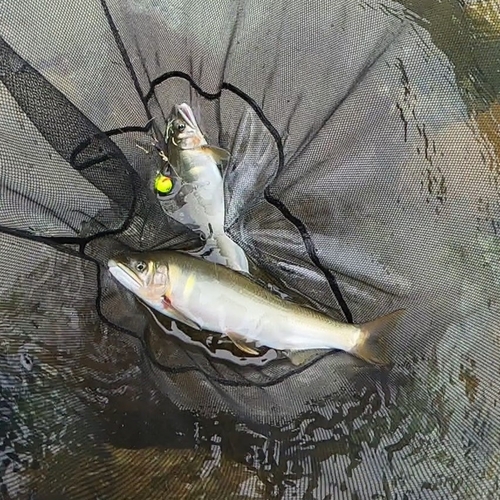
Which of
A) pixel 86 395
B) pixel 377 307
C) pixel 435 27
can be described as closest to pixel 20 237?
pixel 86 395

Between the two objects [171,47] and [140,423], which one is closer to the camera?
[140,423]

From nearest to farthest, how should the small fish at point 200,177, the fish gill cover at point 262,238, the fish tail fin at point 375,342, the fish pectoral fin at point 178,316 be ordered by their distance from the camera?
the fish gill cover at point 262,238
the fish tail fin at point 375,342
the fish pectoral fin at point 178,316
the small fish at point 200,177

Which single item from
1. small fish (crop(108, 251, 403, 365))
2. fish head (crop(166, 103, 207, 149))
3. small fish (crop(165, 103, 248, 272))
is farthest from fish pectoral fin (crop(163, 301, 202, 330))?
fish head (crop(166, 103, 207, 149))

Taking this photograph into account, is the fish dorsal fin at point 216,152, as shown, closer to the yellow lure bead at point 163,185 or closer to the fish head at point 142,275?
the yellow lure bead at point 163,185

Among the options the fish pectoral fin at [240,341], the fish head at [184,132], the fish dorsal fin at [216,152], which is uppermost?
the fish head at [184,132]

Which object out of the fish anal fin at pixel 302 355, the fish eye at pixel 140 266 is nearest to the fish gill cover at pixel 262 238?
the fish anal fin at pixel 302 355

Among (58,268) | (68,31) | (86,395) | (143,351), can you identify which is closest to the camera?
(86,395)

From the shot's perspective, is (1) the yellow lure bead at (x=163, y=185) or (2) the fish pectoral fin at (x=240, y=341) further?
(1) the yellow lure bead at (x=163, y=185)

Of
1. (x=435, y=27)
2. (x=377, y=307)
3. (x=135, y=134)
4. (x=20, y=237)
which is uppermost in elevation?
(x=435, y=27)

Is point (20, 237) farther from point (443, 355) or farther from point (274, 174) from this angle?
point (443, 355)
